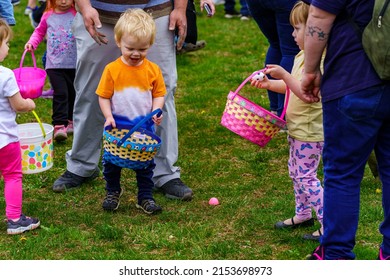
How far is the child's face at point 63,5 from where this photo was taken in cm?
689

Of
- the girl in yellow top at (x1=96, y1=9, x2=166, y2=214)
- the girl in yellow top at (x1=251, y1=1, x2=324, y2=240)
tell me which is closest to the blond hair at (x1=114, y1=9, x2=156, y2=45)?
the girl in yellow top at (x1=96, y1=9, x2=166, y2=214)

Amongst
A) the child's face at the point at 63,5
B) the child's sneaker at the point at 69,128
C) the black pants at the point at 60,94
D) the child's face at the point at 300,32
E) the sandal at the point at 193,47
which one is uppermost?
the child's face at the point at 300,32

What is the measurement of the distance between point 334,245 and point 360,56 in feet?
3.19

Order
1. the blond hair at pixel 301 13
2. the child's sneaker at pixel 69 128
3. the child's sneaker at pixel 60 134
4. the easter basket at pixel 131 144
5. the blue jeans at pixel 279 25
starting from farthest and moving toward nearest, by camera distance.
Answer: the child's sneaker at pixel 69 128 → the child's sneaker at pixel 60 134 → the blue jeans at pixel 279 25 → the easter basket at pixel 131 144 → the blond hair at pixel 301 13

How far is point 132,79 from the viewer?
4.95 m

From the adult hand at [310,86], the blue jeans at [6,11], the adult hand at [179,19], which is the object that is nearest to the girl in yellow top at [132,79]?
the adult hand at [179,19]

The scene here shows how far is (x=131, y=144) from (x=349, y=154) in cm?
152

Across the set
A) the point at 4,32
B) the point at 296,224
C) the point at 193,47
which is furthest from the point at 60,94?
the point at 193,47

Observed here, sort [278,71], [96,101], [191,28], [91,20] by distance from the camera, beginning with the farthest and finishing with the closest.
→ 1. [191,28]
2. [96,101]
3. [91,20]
4. [278,71]

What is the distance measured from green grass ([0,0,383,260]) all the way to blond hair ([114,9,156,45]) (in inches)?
46.9

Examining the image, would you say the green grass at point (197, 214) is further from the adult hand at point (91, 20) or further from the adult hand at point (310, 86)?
the adult hand at point (91, 20)

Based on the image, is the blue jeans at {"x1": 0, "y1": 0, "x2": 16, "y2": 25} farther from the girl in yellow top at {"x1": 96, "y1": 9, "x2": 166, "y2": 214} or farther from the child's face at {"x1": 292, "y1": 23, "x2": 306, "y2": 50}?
the child's face at {"x1": 292, "y1": 23, "x2": 306, "y2": 50}

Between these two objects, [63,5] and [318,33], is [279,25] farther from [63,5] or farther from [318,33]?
[318,33]

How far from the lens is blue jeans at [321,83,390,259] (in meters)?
3.61
